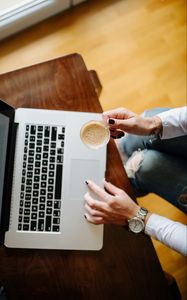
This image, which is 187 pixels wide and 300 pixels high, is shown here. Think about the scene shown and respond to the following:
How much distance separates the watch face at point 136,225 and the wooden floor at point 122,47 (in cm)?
79

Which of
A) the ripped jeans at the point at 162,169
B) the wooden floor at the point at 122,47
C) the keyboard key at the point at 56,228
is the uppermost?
the wooden floor at the point at 122,47

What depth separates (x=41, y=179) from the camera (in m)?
0.90

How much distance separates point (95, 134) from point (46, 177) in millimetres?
183

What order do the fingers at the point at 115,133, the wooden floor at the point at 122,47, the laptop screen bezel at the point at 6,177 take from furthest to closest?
1. the wooden floor at the point at 122,47
2. the fingers at the point at 115,133
3. the laptop screen bezel at the point at 6,177

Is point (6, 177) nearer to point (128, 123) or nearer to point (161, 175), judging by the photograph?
point (128, 123)

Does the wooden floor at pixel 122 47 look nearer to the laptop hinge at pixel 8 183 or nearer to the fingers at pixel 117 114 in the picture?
the fingers at pixel 117 114

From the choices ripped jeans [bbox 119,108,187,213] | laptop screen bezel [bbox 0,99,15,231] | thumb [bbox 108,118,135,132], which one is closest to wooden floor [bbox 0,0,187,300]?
ripped jeans [bbox 119,108,187,213]

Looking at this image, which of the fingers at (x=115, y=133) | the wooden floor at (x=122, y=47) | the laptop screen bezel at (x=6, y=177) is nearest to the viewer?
the laptop screen bezel at (x=6, y=177)

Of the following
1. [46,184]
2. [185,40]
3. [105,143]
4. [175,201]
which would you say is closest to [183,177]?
[175,201]

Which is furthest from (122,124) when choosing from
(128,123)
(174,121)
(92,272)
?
(92,272)

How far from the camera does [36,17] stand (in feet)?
5.19

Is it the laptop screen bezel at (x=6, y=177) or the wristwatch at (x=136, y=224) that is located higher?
the laptop screen bezel at (x=6, y=177)

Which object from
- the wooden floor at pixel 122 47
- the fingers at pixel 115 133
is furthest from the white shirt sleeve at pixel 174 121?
the wooden floor at pixel 122 47

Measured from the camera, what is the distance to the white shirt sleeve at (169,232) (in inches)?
33.3
